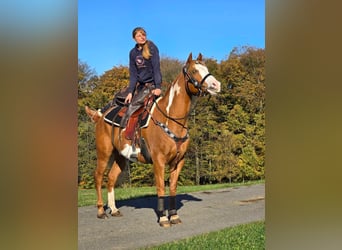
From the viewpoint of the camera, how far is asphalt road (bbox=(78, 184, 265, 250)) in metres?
2.68

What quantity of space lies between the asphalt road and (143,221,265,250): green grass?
0.05m

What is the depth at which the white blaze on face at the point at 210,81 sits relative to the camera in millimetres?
2625

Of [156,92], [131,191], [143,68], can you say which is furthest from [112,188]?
[143,68]

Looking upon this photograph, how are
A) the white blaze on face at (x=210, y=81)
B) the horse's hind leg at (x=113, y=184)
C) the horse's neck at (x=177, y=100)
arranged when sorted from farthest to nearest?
the horse's hind leg at (x=113, y=184) < the horse's neck at (x=177, y=100) < the white blaze on face at (x=210, y=81)

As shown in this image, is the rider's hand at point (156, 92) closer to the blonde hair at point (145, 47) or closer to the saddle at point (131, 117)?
the saddle at point (131, 117)

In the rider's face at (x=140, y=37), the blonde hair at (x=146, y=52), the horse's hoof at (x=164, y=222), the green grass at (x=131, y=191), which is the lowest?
the horse's hoof at (x=164, y=222)

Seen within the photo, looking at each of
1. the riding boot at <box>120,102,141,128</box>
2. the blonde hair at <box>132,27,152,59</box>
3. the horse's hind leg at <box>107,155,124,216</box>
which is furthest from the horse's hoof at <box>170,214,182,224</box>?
the blonde hair at <box>132,27,152,59</box>

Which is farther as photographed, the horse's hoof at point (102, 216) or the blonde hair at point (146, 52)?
the horse's hoof at point (102, 216)

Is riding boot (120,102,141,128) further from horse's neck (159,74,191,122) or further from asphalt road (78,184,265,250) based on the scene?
asphalt road (78,184,265,250)

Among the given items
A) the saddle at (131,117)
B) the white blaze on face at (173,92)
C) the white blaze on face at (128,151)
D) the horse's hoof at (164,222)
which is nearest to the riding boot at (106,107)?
the saddle at (131,117)

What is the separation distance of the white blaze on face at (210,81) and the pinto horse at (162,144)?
0.08 meters
